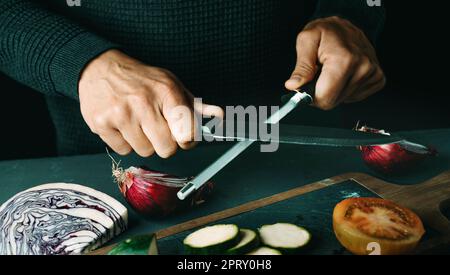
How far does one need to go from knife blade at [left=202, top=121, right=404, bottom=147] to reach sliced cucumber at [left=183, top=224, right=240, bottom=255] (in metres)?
0.24

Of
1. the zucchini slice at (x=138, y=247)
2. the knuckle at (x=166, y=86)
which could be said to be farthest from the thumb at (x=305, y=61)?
the zucchini slice at (x=138, y=247)

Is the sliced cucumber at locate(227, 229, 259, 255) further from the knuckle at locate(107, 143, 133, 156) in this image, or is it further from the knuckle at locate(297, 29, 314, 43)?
the knuckle at locate(297, 29, 314, 43)

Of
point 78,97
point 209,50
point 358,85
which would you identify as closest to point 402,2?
point 358,85

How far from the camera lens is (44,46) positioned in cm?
170

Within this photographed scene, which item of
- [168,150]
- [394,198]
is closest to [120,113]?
[168,150]

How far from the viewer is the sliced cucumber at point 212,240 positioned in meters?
1.42

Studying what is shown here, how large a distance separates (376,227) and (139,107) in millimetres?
695

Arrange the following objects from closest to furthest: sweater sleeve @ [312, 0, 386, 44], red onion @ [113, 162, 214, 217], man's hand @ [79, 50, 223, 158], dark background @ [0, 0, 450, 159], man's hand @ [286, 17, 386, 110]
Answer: man's hand @ [79, 50, 223, 158] < red onion @ [113, 162, 214, 217] < man's hand @ [286, 17, 386, 110] < sweater sleeve @ [312, 0, 386, 44] < dark background @ [0, 0, 450, 159]

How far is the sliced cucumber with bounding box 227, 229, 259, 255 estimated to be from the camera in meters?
1.41

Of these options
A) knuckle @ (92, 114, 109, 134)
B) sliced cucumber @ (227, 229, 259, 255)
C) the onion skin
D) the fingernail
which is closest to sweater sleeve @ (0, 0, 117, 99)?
knuckle @ (92, 114, 109, 134)

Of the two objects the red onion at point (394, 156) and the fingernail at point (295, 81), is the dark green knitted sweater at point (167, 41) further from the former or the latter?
the red onion at point (394, 156)

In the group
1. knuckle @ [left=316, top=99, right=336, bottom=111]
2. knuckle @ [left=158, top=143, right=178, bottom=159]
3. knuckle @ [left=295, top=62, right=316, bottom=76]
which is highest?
knuckle @ [left=295, top=62, right=316, bottom=76]
